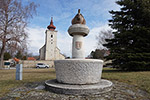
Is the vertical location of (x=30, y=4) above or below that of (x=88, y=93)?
above

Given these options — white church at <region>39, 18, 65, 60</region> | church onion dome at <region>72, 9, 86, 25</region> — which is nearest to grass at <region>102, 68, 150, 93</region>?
church onion dome at <region>72, 9, 86, 25</region>

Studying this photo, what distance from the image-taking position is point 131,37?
10336mm

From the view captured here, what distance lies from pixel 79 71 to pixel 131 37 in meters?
8.34

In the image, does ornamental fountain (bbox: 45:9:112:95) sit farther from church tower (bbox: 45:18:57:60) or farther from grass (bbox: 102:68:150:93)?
church tower (bbox: 45:18:57:60)

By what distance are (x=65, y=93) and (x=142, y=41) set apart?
9071 mm

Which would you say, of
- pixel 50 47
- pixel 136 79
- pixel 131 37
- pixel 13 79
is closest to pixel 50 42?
pixel 50 47

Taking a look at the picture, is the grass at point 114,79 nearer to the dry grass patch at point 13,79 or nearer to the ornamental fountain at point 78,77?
the dry grass patch at point 13,79

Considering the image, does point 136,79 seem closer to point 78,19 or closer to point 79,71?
point 79,71

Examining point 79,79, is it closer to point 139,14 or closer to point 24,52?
point 139,14

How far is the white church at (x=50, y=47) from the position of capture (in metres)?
40.7

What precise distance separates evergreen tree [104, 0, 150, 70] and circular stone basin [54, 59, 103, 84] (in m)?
6.29

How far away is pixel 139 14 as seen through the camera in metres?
10.8

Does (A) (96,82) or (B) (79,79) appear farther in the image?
(A) (96,82)

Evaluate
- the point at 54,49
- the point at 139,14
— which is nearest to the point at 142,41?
the point at 139,14
